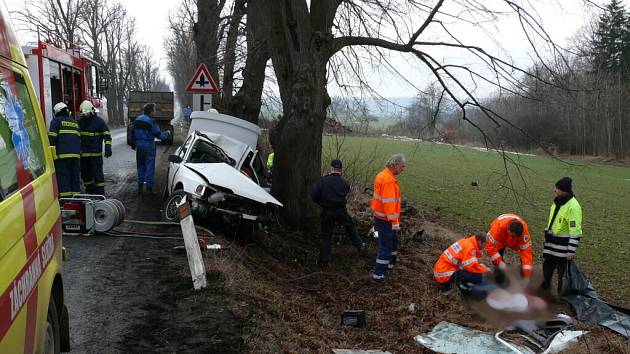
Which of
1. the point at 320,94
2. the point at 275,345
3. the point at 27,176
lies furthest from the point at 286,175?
the point at 27,176

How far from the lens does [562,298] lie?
26.7 ft

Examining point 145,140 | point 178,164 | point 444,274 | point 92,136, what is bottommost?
point 444,274

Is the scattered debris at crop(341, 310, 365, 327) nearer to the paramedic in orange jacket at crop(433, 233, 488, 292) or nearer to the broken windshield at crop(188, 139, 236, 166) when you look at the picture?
the paramedic in orange jacket at crop(433, 233, 488, 292)

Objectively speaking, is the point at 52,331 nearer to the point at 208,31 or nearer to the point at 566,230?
the point at 566,230

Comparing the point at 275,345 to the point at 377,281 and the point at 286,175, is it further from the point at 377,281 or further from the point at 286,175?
the point at 286,175

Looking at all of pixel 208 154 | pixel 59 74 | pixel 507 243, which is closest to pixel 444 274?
pixel 507 243

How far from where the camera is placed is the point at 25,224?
280cm

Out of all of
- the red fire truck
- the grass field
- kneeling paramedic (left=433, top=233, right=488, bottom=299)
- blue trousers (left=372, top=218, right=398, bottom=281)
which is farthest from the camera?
the red fire truck

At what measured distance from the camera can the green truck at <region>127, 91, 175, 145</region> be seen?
2894 cm

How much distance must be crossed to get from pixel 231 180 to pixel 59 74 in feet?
24.8

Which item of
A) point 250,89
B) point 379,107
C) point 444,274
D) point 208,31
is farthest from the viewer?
point 208,31

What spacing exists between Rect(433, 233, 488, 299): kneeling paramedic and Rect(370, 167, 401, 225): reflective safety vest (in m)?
0.91

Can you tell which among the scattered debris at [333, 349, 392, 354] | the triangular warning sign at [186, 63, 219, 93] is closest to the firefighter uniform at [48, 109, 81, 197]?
the triangular warning sign at [186, 63, 219, 93]

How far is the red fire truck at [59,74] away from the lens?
12625mm
